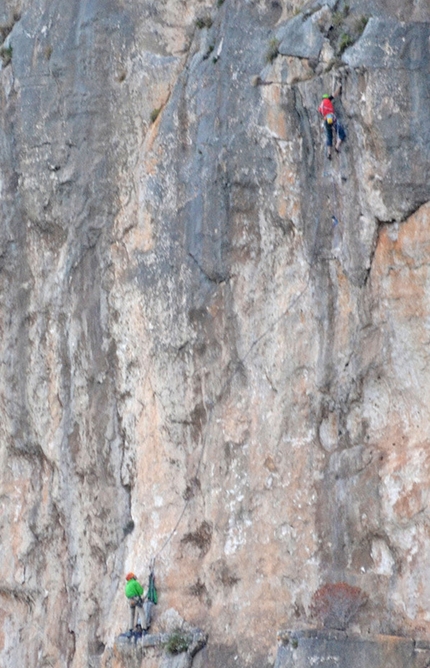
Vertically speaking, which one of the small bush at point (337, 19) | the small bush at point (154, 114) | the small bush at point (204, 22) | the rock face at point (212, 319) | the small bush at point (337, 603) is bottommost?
the small bush at point (337, 603)

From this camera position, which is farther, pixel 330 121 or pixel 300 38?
pixel 300 38

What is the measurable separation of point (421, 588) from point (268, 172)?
9424 millimetres

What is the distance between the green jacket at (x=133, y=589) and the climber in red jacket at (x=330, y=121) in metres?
9.90

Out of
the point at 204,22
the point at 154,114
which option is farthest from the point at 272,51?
the point at 154,114

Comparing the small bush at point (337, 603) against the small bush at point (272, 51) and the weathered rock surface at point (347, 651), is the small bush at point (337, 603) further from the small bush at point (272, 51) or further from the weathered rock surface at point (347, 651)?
the small bush at point (272, 51)

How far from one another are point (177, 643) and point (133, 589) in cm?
163

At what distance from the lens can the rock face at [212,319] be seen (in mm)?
31844

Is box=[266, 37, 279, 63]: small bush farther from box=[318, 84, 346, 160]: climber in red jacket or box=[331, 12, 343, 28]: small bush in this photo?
box=[318, 84, 346, 160]: climber in red jacket

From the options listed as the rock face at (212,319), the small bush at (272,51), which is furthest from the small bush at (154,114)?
the small bush at (272,51)

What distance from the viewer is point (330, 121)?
32312mm

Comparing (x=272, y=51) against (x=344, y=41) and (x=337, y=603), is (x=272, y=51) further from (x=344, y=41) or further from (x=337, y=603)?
(x=337, y=603)

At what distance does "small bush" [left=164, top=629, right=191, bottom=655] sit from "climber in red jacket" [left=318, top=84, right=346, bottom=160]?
1044 centimetres

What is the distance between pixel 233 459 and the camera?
3362 centimetres

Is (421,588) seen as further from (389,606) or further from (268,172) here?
(268,172)
